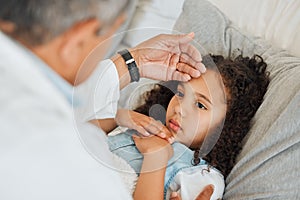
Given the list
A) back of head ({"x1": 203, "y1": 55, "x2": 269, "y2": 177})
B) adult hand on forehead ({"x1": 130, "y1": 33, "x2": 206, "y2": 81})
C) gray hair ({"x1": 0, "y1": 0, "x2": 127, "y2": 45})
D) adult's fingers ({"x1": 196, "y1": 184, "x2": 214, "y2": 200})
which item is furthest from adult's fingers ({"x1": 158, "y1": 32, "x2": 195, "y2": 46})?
gray hair ({"x1": 0, "y1": 0, "x2": 127, "y2": 45})

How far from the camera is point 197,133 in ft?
3.46

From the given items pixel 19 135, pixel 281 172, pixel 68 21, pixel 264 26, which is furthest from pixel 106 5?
pixel 264 26

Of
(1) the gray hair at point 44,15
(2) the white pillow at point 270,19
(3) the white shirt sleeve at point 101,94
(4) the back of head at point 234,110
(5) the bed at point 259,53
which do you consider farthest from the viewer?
(2) the white pillow at point 270,19

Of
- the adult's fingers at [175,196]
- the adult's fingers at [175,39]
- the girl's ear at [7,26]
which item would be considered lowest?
the adult's fingers at [175,196]

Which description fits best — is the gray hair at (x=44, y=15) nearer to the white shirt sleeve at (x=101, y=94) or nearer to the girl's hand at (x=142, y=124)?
the white shirt sleeve at (x=101, y=94)

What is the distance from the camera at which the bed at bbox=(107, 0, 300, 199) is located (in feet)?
3.16

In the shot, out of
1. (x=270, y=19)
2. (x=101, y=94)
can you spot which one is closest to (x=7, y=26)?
(x=101, y=94)

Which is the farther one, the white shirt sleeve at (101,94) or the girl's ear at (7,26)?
the white shirt sleeve at (101,94)

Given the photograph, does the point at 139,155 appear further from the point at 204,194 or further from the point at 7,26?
the point at 7,26

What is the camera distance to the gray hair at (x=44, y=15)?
49 cm

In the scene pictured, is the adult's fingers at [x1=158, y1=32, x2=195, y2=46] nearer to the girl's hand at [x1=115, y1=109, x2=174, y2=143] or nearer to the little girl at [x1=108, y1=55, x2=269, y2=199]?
the little girl at [x1=108, y1=55, x2=269, y2=199]

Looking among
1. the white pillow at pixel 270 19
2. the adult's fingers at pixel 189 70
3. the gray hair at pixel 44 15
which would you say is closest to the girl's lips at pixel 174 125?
the adult's fingers at pixel 189 70

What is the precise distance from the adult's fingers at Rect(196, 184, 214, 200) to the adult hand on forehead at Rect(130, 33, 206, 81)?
8.7 inches

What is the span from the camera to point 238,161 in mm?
1062
